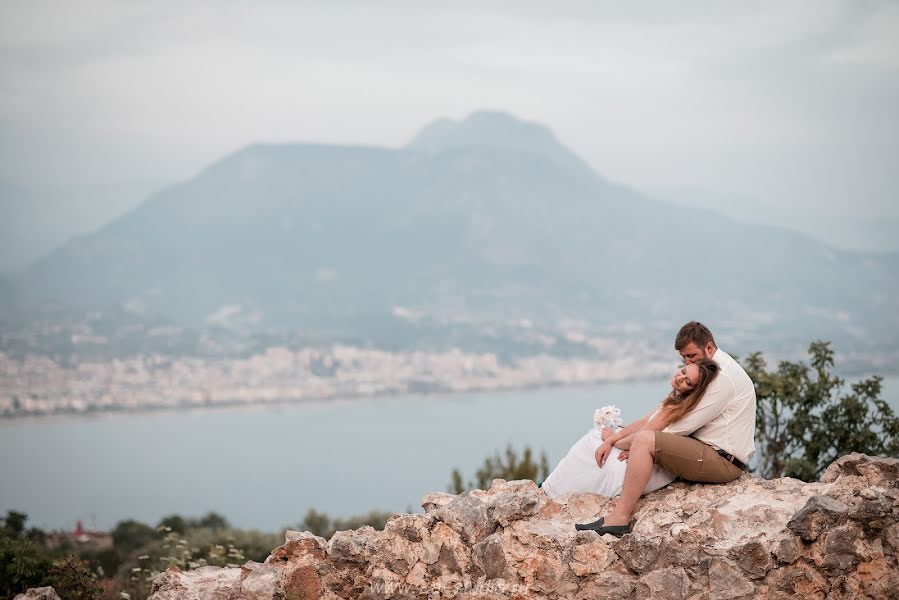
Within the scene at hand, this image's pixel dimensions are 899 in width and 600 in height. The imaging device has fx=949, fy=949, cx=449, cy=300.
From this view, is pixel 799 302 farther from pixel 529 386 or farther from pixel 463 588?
pixel 463 588

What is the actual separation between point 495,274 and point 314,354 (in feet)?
178

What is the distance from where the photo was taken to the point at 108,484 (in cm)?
7806

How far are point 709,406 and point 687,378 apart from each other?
0.22m

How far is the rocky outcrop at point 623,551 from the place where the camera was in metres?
5.16

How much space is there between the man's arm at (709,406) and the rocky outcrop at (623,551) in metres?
0.39

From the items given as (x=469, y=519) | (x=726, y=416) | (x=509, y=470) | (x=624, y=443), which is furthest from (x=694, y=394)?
(x=509, y=470)

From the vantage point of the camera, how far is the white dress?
6.03 m

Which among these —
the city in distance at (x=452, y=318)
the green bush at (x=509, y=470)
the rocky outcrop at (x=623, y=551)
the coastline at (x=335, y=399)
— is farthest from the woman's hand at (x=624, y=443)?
the coastline at (x=335, y=399)

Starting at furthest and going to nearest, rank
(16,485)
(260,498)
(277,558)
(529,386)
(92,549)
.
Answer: (529,386) < (16,485) < (260,498) < (92,549) < (277,558)

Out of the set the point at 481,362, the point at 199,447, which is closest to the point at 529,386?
the point at 481,362

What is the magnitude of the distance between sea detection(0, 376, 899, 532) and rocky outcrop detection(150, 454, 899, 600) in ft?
146

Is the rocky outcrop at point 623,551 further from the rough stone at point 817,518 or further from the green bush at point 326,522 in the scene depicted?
the green bush at point 326,522

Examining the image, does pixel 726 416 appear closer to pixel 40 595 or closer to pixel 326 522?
pixel 40 595

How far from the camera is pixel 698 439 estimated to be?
594cm
